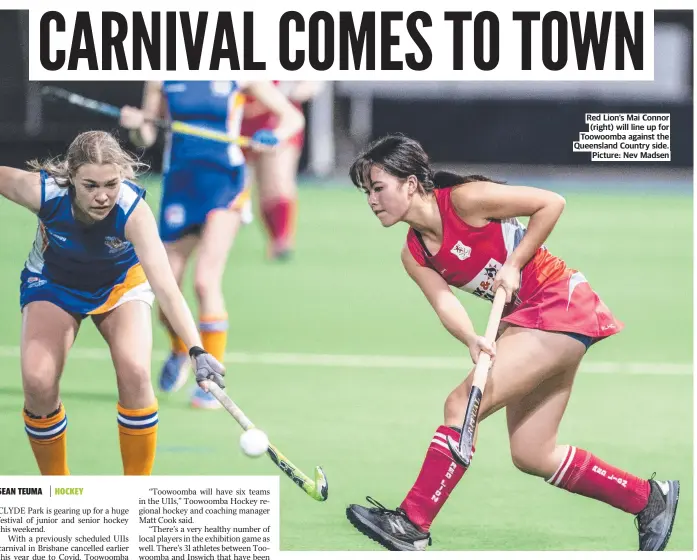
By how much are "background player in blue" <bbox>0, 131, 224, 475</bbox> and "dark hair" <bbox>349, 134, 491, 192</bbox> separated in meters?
0.67

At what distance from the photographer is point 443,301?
385 centimetres

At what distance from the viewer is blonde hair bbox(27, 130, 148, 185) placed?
3865 millimetres

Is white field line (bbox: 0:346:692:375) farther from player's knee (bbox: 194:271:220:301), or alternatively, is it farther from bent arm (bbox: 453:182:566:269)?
bent arm (bbox: 453:182:566:269)

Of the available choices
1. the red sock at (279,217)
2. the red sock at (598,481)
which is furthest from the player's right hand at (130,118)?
the red sock at (279,217)

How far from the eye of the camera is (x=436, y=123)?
16.1 meters

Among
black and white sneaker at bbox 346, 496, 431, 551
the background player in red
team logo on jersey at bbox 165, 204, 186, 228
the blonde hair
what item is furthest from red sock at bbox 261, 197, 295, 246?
black and white sneaker at bbox 346, 496, 431, 551

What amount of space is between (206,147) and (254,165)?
5.25m

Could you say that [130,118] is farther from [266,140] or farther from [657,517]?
[657,517]

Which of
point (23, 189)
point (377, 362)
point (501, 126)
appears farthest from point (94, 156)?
point (501, 126)

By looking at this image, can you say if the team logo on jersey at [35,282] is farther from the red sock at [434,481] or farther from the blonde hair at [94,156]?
the red sock at [434,481]

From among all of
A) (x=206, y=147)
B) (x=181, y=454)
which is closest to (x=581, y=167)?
(x=206, y=147)

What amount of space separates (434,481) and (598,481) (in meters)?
0.58

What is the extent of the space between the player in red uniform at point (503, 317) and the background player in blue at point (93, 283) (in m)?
0.69

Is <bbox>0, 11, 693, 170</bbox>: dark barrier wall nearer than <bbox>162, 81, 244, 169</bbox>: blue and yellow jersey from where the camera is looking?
No
